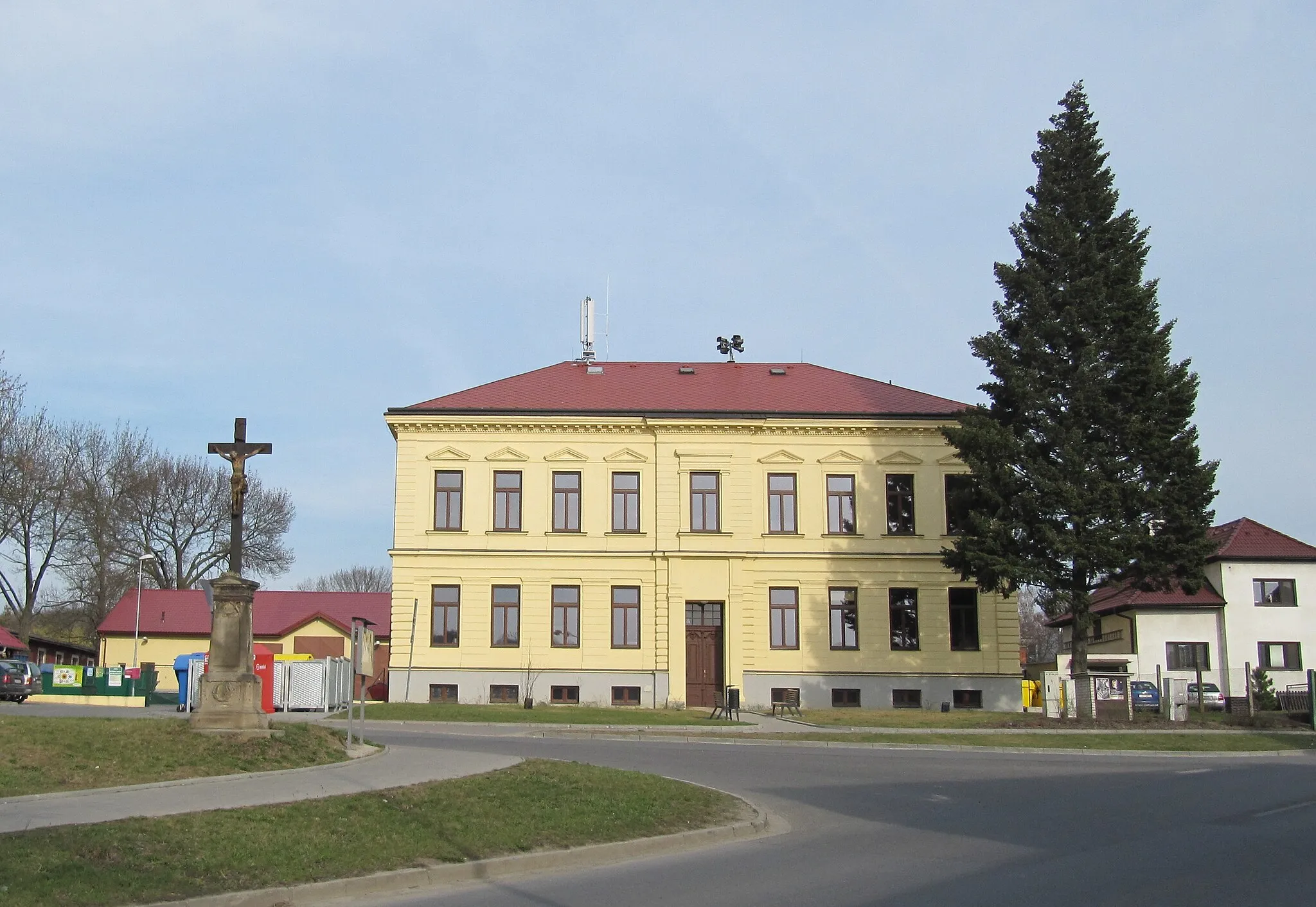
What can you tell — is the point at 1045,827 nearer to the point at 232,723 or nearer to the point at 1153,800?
the point at 1153,800

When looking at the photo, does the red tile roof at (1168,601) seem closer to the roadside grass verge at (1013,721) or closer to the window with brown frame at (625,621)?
the roadside grass verge at (1013,721)

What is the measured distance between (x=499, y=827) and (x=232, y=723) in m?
7.62

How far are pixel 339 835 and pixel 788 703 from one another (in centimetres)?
3116

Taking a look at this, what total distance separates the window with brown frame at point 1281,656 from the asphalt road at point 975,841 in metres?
32.2

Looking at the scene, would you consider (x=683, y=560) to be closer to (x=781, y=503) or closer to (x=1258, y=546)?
(x=781, y=503)

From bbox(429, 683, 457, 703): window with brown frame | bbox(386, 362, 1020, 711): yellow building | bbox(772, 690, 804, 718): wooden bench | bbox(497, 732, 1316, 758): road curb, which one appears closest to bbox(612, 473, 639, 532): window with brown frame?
bbox(386, 362, 1020, 711): yellow building

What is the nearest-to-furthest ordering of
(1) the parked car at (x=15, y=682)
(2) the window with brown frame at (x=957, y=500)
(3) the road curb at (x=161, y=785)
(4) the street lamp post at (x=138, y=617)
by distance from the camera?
1. (3) the road curb at (x=161, y=785)
2. (2) the window with brown frame at (x=957, y=500)
3. (1) the parked car at (x=15, y=682)
4. (4) the street lamp post at (x=138, y=617)

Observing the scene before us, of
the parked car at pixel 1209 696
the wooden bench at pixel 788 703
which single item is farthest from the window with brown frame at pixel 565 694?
the parked car at pixel 1209 696

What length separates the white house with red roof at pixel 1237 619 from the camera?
5147cm

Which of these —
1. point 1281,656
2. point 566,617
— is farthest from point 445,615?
point 1281,656

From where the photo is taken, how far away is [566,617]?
139ft

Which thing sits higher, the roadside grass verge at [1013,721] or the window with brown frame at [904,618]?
the window with brown frame at [904,618]

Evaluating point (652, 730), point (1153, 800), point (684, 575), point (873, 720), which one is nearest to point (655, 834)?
point (1153, 800)

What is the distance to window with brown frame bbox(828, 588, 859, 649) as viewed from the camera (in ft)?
140
